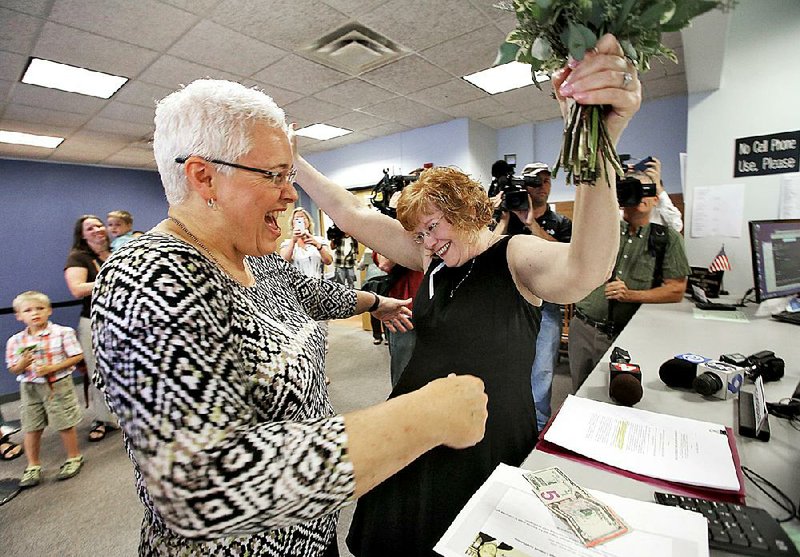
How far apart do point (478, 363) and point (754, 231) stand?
5.82 feet

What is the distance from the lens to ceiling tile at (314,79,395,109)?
4096mm

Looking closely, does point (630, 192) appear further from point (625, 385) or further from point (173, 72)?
point (173, 72)

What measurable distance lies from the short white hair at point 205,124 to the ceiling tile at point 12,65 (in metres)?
3.75

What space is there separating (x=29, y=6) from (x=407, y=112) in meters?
3.65

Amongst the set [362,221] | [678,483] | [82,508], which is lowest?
[82,508]

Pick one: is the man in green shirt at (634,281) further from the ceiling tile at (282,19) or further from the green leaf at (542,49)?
the ceiling tile at (282,19)

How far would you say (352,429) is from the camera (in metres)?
0.50

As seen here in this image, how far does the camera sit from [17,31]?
2.68m

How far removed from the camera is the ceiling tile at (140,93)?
373 centimetres

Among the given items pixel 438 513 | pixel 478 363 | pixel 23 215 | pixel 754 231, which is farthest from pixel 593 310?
pixel 23 215

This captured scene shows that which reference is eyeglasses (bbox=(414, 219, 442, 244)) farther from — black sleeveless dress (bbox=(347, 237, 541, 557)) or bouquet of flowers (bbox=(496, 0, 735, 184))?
bouquet of flowers (bbox=(496, 0, 735, 184))

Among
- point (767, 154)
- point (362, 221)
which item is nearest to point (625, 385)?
point (362, 221)

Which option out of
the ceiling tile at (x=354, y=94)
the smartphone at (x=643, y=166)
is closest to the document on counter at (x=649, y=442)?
the smartphone at (x=643, y=166)

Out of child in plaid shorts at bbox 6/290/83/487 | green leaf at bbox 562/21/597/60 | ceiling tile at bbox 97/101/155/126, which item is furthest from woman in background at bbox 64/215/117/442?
green leaf at bbox 562/21/597/60
